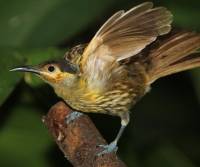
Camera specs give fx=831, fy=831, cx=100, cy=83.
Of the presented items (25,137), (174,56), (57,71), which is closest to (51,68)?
(57,71)

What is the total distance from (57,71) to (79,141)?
0.28 metres

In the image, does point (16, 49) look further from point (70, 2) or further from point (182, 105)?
point (182, 105)

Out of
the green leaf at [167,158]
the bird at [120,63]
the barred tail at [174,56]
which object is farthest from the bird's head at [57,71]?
the green leaf at [167,158]

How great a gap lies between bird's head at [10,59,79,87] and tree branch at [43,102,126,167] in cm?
15

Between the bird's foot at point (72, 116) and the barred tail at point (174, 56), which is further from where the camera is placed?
the barred tail at point (174, 56)

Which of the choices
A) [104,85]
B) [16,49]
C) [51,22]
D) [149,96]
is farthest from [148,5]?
[149,96]

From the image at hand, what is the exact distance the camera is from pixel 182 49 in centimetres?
339

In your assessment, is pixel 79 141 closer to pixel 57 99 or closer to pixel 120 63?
pixel 120 63

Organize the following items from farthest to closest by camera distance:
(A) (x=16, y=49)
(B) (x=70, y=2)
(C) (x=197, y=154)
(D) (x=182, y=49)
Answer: (C) (x=197, y=154), (B) (x=70, y=2), (A) (x=16, y=49), (D) (x=182, y=49)

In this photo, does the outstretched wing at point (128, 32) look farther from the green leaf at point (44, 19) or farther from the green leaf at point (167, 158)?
the green leaf at point (167, 158)

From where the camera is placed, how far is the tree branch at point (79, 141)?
296 centimetres

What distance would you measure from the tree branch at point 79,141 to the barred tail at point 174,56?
388mm

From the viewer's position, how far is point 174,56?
3.42m

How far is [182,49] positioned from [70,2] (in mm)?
1022
